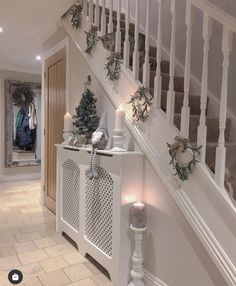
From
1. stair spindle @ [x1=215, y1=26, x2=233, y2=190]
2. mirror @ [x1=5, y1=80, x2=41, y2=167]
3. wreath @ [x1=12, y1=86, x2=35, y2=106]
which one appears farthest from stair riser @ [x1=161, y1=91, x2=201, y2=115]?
wreath @ [x1=12, y1=86, x2=35, y2=106]

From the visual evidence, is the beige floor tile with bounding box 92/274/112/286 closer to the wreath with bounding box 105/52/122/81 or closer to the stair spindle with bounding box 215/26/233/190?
the stair spindle with bounding box 215/26/233/190

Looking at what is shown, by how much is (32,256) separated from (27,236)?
49 cm

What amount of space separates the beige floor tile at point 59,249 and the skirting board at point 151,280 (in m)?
0.89

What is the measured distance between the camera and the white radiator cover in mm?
1832

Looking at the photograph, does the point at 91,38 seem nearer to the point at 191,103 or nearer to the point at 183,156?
the point at 191,103

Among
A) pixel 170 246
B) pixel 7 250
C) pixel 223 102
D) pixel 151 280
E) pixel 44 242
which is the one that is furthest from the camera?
pixel 44 242

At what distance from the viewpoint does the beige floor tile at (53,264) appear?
2121 millimetres

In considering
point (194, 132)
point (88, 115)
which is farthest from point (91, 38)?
point (194, 132)

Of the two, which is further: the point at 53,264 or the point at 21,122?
the point at 21,122

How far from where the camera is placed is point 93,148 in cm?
213

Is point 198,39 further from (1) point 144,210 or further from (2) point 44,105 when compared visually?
(2) point 44,105

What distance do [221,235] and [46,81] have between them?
325 centimetres

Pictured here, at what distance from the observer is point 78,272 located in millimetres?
2086

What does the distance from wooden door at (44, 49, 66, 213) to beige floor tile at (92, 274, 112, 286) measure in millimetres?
1651
